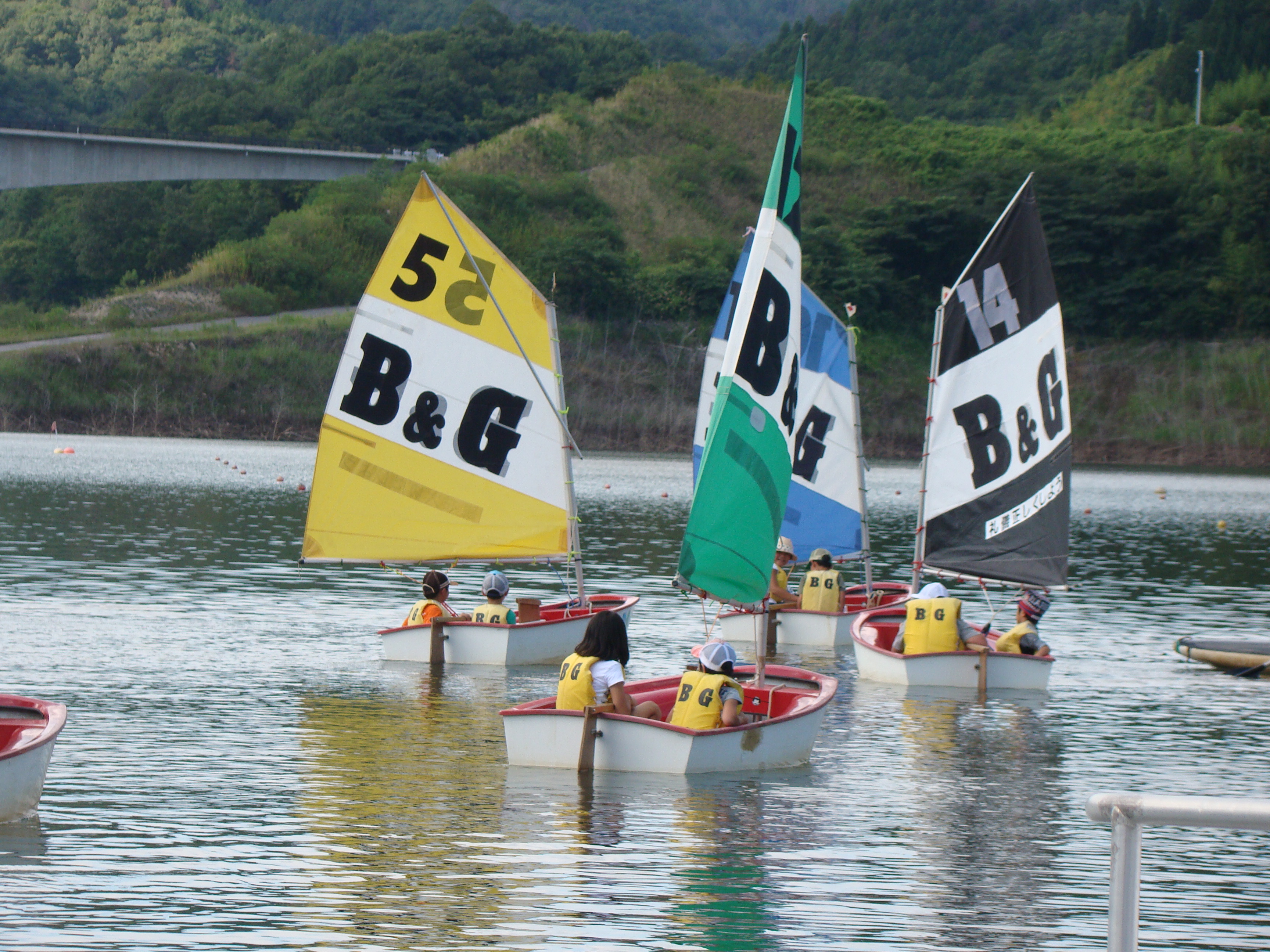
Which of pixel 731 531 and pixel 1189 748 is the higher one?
pixel 731 531

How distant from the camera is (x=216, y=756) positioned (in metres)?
15.6

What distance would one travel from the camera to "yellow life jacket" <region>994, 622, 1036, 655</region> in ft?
70.1

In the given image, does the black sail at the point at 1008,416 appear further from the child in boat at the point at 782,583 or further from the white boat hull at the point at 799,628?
the child in boat at the point at 782,583

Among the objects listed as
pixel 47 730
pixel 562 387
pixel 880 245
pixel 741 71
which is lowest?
pixel 47 730

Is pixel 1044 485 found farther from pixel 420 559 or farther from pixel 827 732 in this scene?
pixel 420 559

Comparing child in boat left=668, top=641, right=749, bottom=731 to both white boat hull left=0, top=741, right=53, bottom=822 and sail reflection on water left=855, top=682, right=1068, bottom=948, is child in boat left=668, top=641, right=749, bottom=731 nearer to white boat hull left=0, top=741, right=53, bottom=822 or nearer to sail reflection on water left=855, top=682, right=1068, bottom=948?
sail reflection on water left=855, top=682, right=1068, bottom=948

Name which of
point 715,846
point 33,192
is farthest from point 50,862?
point 33,192

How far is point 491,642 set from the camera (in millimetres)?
21641

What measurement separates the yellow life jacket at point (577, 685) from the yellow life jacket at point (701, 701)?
0.71 m

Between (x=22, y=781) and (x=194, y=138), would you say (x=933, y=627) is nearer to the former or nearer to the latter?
(x=22, y=781)

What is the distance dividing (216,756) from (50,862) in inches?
165

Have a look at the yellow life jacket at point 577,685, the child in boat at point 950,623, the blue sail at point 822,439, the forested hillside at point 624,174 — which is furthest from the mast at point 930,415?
the forested hillside at point 624,174

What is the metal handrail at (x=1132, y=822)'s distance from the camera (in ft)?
17.2

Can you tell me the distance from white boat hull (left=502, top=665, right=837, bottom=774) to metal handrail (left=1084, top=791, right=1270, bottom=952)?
9.11 meters
